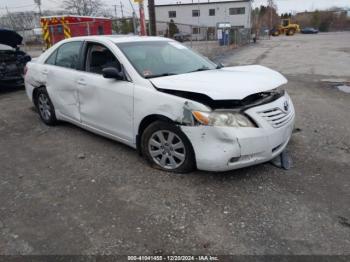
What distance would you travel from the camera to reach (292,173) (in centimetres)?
376

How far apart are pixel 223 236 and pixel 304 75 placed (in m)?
9.78

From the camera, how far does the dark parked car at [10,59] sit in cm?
898

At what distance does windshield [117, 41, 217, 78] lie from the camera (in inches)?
159

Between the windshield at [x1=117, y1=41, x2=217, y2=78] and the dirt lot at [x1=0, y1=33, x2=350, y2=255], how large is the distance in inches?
46.5

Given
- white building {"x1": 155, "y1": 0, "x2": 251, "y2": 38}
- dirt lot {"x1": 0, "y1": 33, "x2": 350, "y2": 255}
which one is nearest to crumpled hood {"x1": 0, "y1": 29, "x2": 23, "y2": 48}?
dirt lot {"x1": 0, "y1": 33, "x2": 350, "y2": 255}

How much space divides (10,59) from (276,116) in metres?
8.32

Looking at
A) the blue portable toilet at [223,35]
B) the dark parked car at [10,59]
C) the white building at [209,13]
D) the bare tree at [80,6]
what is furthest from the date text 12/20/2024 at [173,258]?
the white building at [209,13]

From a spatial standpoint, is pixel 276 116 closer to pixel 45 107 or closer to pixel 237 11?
pixel 45 107

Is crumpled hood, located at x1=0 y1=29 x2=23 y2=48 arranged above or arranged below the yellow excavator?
below

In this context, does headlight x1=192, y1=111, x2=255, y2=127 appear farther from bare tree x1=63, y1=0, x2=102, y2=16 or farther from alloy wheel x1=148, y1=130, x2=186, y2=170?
bare tree x1=63, y1=0, x2=102, y2=16

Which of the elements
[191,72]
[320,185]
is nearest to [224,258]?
[320,185]

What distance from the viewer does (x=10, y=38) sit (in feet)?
31.6

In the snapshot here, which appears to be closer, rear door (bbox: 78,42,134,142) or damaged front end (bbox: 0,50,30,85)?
rear door (bbox: 78,42,134,142)

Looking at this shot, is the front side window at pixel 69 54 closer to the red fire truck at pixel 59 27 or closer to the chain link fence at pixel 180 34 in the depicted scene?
the chain link fence at pixel 180 34
